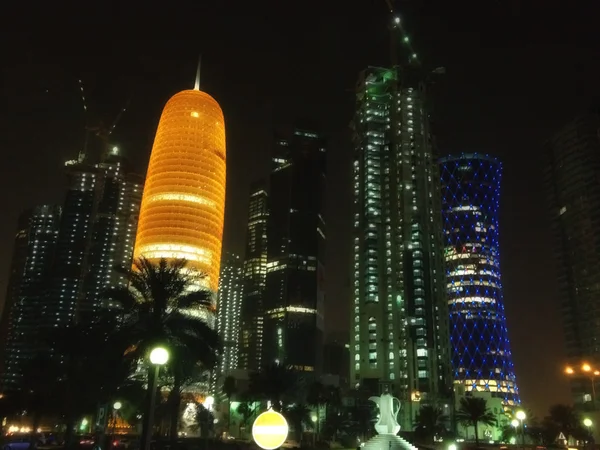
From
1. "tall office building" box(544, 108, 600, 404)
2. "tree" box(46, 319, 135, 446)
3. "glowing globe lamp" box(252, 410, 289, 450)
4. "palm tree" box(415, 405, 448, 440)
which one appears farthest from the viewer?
"tall office building" box(544, 108, 600, 404)

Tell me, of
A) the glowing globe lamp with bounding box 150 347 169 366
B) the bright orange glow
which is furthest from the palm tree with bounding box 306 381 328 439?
the glowing globe lamp with bounding box 150 347 169 366

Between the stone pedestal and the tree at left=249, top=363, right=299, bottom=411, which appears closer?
the stone pedestal

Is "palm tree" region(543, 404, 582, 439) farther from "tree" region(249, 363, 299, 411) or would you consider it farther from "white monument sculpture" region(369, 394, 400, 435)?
"white monument sculpture" region(369, 394, 400, 435)

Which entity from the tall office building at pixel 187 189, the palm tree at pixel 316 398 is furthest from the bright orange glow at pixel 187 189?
the palm tree at pixel 316 398

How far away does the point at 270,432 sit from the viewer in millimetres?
19484

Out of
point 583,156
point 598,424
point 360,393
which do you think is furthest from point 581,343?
point 598,424

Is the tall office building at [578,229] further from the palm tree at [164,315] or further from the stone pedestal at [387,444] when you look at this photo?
the palm tree at [164,315]

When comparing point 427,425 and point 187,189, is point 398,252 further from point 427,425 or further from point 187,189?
point 187,189

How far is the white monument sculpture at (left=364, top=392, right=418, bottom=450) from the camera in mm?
37438

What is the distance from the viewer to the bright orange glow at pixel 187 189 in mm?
104750

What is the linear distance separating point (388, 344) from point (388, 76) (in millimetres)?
84371

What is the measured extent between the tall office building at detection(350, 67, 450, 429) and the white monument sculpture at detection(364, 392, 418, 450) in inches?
3919

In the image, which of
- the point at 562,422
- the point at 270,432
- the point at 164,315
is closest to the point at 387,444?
the point at 164,315

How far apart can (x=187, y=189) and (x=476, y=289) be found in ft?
393
